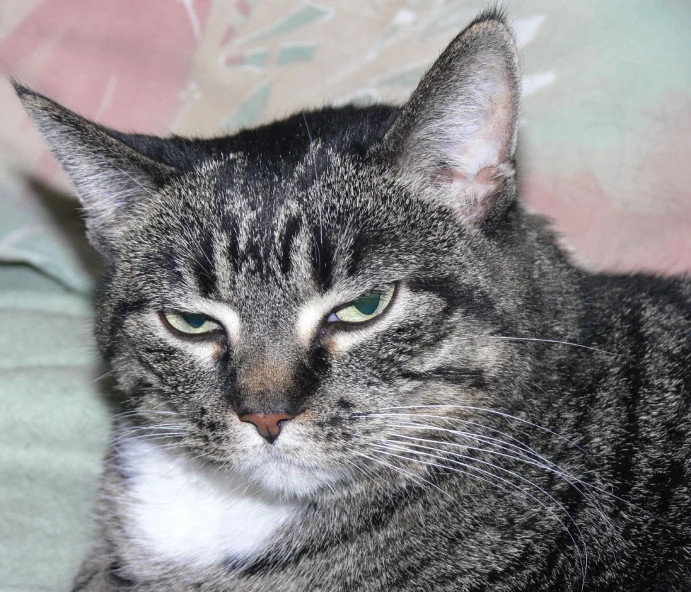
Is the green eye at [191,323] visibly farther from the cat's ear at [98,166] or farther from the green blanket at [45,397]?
the green blanket at [45,397]

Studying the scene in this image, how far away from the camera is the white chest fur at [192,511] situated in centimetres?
202

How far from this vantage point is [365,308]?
1.83 meters

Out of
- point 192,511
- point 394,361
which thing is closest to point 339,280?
point 394,361

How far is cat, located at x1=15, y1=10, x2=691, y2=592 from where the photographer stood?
1765 mm

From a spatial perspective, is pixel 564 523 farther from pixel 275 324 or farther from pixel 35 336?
pixel 35 336

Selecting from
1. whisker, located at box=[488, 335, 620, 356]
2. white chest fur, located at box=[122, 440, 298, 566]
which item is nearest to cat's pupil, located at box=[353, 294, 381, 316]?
whisker, located at box=[488, 335, 620, 356]

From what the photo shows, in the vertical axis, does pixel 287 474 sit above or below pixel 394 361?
below

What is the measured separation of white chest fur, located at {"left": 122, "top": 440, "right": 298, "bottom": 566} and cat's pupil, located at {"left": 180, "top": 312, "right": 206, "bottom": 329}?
15.4 inches

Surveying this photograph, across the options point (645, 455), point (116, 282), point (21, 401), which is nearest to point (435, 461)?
point (645, 455)

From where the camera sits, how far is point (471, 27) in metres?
1.71

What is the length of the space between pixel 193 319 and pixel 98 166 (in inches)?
18.3

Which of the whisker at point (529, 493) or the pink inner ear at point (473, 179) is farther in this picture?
the pink inner ear at point (473, 179)

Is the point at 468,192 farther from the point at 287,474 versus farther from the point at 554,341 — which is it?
the point at 287,474

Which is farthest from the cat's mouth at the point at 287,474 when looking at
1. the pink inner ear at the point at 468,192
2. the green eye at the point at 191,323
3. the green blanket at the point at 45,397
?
the green blanket at the point at 45,397
